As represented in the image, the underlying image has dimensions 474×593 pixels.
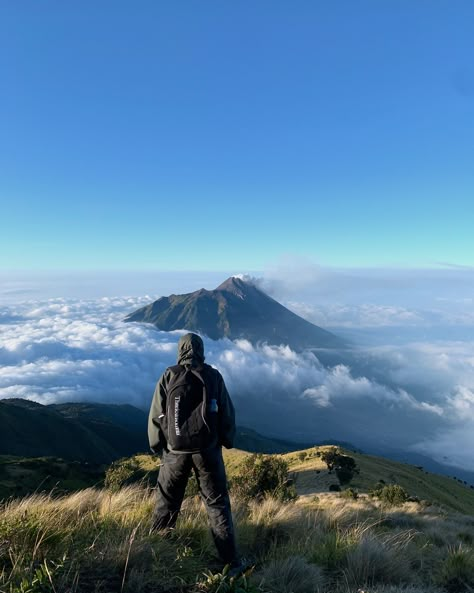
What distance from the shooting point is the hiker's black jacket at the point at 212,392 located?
5703 millimetres

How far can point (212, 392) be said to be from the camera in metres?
5.62

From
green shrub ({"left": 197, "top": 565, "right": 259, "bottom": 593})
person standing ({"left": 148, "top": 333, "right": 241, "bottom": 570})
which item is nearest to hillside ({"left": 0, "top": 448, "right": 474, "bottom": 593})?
green shrub ({"left": 197, "top": 565, "right": 259, "bottom": 593})

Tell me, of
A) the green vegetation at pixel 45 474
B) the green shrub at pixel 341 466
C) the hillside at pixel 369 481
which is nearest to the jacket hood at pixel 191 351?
the hillside at pixel 369 481

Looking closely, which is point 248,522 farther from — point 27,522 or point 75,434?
point 75,434

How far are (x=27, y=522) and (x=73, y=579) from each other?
1.14 metres

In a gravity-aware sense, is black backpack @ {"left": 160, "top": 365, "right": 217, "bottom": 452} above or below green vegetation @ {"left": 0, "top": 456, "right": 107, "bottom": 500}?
above

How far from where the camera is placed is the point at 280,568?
460cm

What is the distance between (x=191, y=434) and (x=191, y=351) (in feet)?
3.80

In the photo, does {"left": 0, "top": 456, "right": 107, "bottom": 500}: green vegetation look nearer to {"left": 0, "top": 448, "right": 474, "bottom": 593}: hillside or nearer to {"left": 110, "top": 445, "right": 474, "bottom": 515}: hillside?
{"left": 110, "top": 445, "right": 474, "bottom": 515}: hillside

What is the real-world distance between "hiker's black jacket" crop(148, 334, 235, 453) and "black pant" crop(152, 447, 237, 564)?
222 millimetres

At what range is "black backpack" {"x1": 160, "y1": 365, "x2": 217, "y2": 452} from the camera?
5379mm

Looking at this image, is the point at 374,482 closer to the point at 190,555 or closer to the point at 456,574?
the point at 456,574

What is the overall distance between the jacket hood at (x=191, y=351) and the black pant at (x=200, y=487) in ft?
4.12

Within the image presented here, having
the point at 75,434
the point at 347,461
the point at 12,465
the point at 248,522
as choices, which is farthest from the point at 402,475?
the point at 75,434
